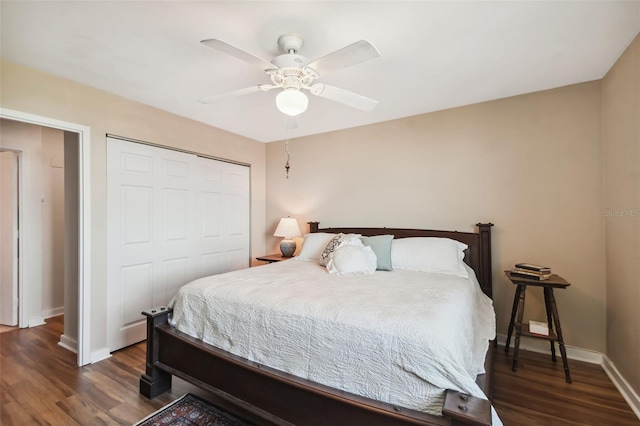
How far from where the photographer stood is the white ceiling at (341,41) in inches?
62.7

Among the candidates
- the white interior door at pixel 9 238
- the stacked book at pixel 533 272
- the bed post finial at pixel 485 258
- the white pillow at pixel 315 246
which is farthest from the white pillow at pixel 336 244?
the white interior door at pixel 9 238

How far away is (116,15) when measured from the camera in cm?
165

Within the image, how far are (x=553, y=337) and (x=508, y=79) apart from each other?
2.11 meters

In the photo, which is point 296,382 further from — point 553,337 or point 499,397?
point 553,337

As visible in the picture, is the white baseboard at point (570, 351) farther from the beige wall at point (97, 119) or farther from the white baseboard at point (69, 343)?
the white baseboard at point (69, 343)

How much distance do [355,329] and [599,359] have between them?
250cm

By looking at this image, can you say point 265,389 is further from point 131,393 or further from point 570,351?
point 570,351

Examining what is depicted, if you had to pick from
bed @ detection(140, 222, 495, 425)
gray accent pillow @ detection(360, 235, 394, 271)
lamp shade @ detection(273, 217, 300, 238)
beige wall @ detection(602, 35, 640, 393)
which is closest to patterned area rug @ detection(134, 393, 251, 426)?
bed @ detection(140, 222, 495, 425)

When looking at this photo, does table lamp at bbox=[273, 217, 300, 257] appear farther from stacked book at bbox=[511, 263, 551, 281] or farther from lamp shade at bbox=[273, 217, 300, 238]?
stacked book at bbox=[511, 263, 551, 281]

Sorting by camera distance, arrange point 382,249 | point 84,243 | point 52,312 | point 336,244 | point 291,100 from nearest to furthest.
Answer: point 291,100, point 84,243, point 382,249, point 336,244, point 52,312

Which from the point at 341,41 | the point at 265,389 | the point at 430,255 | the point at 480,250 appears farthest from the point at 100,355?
the point at 480,250

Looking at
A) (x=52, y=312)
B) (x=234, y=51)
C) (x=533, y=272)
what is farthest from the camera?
(x=52, y=312)

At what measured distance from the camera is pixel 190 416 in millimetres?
1827

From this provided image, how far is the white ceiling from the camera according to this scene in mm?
1594
